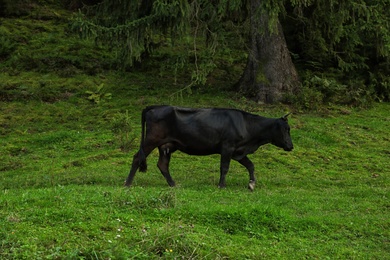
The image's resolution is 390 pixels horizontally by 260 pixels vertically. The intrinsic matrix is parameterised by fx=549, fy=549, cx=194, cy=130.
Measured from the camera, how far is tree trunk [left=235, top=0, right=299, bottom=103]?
23.7 meters

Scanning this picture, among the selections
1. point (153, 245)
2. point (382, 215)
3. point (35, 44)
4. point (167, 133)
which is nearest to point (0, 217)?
point (153, 245)

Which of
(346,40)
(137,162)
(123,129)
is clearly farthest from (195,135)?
(346,40)

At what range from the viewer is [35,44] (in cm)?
2989

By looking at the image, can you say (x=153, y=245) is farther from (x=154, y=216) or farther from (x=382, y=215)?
(x=382, y=215)

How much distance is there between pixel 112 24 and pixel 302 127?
A: 901 centimetres

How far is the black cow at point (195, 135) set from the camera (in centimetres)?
1344

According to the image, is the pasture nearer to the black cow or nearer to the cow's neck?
the black cow

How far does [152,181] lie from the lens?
46.5 feet

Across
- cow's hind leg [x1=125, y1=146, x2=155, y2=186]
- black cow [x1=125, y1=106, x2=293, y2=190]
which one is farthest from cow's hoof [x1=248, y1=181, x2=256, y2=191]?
cow's hind leg [x1=125, y1=146, x2=155, y2=186]

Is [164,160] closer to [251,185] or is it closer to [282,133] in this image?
[251,185]

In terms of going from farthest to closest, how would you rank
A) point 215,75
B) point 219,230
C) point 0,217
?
point 215,75, point 219,230, point 0,217

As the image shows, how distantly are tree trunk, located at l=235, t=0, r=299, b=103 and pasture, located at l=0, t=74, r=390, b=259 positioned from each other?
91 cm

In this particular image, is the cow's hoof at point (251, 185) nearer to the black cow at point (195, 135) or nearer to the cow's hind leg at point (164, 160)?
the black cow at point (195, 135)

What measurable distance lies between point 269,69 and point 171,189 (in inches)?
518
